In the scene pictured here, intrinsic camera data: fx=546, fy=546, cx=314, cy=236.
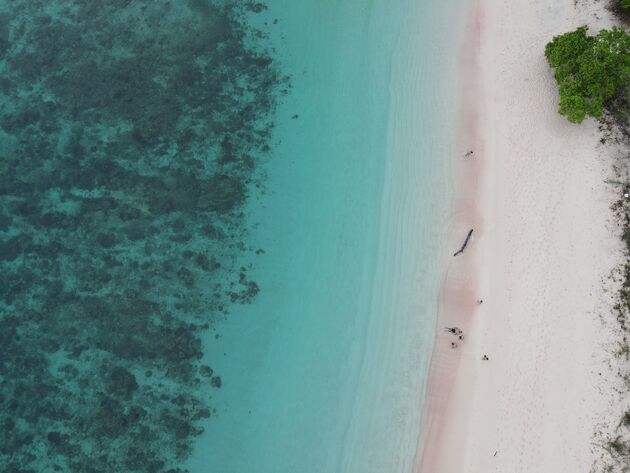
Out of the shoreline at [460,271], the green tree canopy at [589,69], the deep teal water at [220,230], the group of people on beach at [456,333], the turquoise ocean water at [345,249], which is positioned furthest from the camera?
the green tree canopy at [589,69]

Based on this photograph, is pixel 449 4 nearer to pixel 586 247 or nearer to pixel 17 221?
pixel 586 247

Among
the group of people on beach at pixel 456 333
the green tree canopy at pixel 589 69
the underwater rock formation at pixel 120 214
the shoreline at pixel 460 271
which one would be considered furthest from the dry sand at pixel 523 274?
the underwater rock formation at pixel 120 214

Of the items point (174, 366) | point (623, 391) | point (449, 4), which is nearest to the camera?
point (623, 391)

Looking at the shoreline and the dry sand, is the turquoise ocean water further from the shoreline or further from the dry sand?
the dry sand

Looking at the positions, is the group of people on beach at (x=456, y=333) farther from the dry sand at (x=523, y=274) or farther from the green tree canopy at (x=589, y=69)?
the green tree canopy at (x=589, y=69)

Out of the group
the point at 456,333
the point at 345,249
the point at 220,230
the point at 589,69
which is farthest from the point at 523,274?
the point at 220,230

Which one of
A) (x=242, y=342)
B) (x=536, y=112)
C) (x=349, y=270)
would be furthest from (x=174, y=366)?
(x=536, y=112)

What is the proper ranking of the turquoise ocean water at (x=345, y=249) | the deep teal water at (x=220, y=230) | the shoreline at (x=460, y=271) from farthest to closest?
the deep teal water at (x=220, y=230), the turquoise ocean water at (x=345, y=249), the shoreline at (x=460, y=271)
